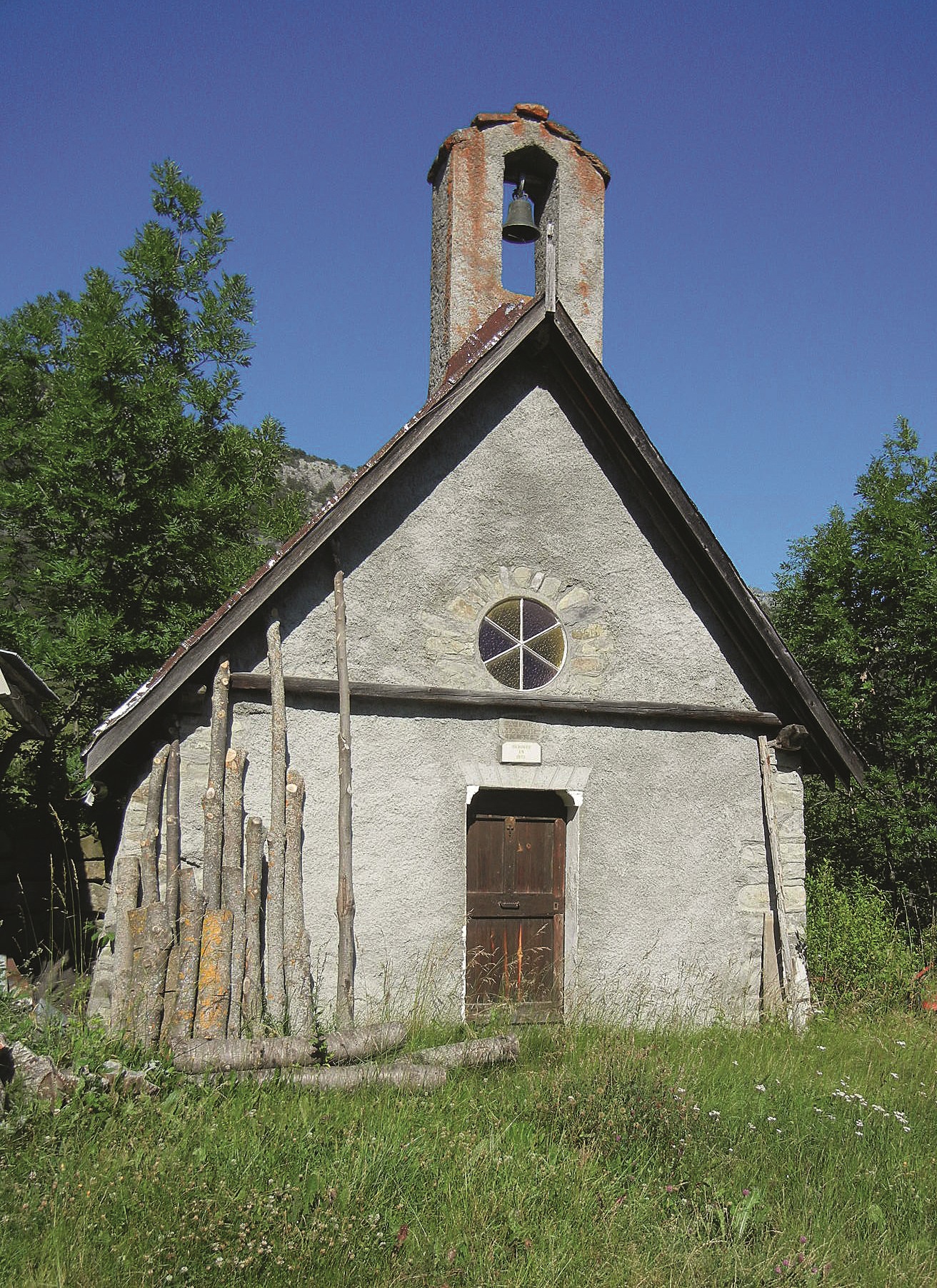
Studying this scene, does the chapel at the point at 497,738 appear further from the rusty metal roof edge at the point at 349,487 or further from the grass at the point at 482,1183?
the grass at the point at 482,1183

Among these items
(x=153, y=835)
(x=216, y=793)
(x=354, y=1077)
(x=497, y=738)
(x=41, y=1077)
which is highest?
(x=497, y=738)

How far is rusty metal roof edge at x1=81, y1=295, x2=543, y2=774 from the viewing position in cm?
660

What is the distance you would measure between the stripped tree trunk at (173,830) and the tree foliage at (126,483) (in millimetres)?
5801

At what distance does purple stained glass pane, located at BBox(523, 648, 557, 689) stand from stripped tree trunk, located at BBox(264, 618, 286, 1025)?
204cm

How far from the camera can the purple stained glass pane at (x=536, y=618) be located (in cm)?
808

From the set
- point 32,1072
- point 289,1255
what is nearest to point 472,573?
point 32,1072

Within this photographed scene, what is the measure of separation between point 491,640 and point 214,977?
10.8 ft

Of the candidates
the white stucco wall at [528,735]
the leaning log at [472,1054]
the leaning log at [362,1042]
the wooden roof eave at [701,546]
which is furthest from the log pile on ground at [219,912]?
the wooden roof eave at [701,546]

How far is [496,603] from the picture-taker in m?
7.95

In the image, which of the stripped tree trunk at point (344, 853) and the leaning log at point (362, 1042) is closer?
the leaning log at point (362, 1042)

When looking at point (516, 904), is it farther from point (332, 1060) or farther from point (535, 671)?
point (332, 1060)

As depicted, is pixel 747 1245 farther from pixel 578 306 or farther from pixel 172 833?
→ pixel 578 306

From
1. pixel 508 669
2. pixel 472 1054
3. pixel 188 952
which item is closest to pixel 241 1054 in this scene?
pixel 188 952

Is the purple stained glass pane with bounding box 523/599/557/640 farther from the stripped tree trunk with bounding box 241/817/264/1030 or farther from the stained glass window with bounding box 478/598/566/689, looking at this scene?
the stripped tree trunk with bounding box 241/817/264/1030
